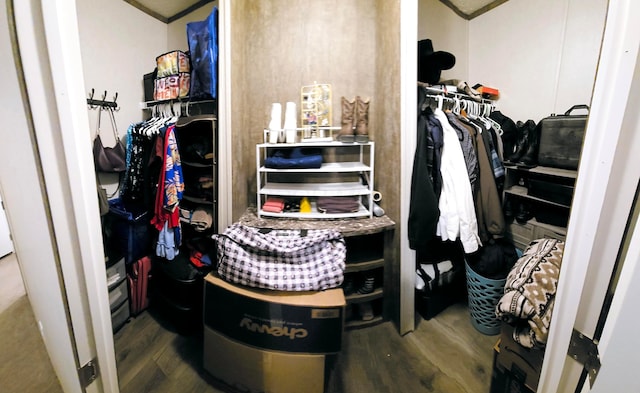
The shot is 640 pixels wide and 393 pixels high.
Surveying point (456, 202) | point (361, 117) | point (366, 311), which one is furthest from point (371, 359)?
point (361, 117)

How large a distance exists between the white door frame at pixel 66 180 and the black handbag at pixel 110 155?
1.54m

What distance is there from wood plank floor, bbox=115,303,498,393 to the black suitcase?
122 cm

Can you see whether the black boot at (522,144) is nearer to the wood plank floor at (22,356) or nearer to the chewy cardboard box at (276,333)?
the chewy cardboard box at (276,333)

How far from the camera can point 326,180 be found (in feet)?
5.57

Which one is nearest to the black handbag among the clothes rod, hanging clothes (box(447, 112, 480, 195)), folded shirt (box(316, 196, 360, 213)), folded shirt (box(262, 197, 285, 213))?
folded shirt (box(262, 197, 285, 213))

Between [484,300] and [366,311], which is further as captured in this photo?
[366,311]

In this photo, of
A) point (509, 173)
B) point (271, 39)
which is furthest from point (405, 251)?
point (271, 39)

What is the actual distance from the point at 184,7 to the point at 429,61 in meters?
2.12

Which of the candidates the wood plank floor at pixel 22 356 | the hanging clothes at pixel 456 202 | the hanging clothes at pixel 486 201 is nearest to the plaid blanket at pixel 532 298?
the hanging clothes at pixel 456 202

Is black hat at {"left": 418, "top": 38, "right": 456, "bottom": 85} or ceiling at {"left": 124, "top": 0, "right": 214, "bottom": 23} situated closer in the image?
black hat at {"left": 418, "top": 38, "right": 456, "bottom": 85}

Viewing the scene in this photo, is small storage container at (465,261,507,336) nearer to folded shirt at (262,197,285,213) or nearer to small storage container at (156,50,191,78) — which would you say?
folded shirt at (262,197,285,213)

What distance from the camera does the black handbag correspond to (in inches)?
68.9

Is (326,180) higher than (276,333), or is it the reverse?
(326,180)

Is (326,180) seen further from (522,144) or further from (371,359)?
(522,144)
